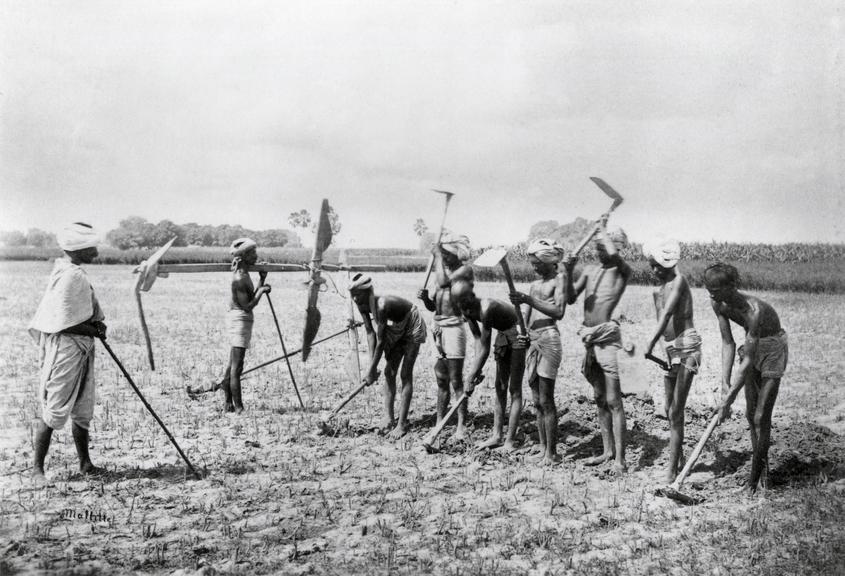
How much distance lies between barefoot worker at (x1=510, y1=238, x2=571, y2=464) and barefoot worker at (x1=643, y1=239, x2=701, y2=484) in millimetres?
849

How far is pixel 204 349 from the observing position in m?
11.9

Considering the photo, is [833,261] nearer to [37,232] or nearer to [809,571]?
[809,571]

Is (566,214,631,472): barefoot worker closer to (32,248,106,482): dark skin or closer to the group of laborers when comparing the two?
the group of laborers

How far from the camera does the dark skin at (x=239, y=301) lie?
24.7 ft

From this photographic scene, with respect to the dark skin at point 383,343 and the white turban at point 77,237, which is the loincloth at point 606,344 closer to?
the dark skin at point 383,343

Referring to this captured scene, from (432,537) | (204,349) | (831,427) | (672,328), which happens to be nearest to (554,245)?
(672,328)

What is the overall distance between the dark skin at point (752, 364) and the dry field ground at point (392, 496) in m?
0.37

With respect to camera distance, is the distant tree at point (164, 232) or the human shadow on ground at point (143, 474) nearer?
the human shadow on ground at point (143, 474)

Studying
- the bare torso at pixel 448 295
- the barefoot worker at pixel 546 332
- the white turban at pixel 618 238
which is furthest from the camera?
the bare torso at pixel 448 295

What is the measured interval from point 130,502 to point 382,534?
2.00 metres

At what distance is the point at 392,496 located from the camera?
5.12m

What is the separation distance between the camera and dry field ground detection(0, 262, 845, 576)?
4000 millimetres

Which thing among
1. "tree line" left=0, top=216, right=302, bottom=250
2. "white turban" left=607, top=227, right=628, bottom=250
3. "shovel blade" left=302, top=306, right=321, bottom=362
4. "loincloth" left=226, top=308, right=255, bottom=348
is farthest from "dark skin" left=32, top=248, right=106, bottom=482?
"tree line" left=0, top=216, right=302, bottom=250

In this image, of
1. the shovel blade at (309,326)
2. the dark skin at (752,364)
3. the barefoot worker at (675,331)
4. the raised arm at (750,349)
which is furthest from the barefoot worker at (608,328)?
the shovel blade at (309,326)
